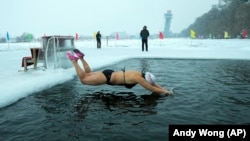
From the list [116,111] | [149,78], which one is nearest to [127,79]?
[149,78]

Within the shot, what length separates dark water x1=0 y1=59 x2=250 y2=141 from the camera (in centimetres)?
431

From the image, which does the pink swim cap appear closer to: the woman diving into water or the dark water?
the woman diving into water

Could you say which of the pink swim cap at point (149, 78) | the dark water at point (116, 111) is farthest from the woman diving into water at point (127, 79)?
the dark water at point (116, 111)

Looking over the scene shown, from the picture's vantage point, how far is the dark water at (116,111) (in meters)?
4.31

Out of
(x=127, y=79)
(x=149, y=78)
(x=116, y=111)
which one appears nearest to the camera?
(x=116, y=111)

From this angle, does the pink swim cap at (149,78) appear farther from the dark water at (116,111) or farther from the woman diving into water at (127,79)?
the dark water at (116,111)

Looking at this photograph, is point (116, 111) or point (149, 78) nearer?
point (116, 111)

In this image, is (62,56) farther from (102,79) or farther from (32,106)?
(32,106)

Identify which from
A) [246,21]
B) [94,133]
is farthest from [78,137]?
[246,21]

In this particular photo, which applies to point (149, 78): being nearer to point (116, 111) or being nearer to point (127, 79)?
point (127, 79)

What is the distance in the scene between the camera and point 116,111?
213 inches

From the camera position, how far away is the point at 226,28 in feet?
254

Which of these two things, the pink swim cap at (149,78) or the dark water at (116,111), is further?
the pink swim cap at (149,78)

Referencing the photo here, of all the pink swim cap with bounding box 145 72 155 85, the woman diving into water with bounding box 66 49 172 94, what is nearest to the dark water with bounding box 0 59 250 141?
the woman diving into water with bounding box 66 49 172 94
